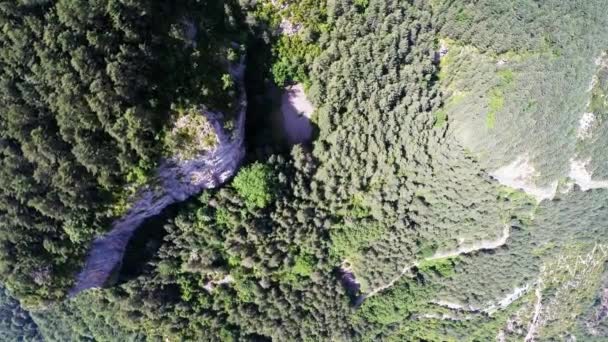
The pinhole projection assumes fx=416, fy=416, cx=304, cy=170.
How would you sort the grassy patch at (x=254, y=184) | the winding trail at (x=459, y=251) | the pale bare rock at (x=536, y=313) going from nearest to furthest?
the grassy patch at (x=254, y=184), the winding trail at (x=459, y=251), the pale bare rock at (x=536, y=313)

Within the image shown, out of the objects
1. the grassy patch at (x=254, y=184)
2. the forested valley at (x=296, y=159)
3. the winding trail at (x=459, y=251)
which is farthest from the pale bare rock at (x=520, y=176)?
the grassy patch at (x=254, y=184)

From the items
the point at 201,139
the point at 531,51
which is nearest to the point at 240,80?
the point at 201,139

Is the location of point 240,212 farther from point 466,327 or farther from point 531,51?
point 466,327

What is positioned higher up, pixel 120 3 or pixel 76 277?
pixel 120 3

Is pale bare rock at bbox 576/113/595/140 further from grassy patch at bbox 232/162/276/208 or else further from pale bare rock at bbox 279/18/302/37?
grassy patch at bbox 232/162/276/208

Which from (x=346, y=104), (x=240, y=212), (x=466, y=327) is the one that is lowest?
(x=466, y=327)

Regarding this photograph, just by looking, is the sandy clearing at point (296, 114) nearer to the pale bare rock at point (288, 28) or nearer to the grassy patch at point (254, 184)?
the pale bare rock at point (288, 28)
